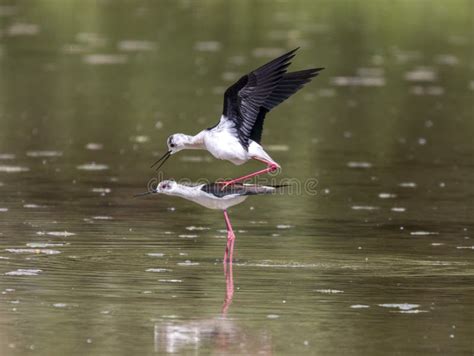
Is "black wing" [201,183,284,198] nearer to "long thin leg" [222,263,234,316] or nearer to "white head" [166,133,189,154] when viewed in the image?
"white head" [166,133,189,154]

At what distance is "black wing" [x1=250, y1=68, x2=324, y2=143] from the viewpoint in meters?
13.3

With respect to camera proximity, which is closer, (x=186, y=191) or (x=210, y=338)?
(x=210, y=338)

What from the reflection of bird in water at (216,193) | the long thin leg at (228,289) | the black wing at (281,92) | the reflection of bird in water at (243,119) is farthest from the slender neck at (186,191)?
the long thin leg at (228,289)

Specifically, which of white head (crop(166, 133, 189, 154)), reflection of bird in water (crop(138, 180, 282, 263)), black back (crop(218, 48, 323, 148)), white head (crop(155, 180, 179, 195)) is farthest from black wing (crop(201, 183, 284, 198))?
white head (crop(166, 133, 189, 154))

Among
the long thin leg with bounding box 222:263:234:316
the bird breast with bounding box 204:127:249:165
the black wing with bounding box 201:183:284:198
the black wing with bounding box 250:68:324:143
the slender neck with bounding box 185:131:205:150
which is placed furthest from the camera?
the black wing with bounding box 250:68:324:143

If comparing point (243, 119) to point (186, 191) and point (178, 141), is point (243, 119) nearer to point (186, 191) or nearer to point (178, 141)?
point (178, 141)

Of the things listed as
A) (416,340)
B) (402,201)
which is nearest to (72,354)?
(416,340)

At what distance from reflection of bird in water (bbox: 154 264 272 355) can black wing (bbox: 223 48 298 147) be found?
3197mm

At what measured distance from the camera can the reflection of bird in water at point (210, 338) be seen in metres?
9.24

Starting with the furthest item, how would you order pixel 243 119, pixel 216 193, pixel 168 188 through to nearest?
1. pixel 243 119
2. pixel 168 188
3. pixel 216 193

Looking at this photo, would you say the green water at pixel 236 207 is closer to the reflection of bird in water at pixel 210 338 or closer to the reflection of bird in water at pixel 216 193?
the reflection of bird in water at pixel 210 338

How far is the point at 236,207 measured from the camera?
622 inches

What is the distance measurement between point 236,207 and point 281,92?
2.47m

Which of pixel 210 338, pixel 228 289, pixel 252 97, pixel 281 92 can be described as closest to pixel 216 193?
pixel 252 97
